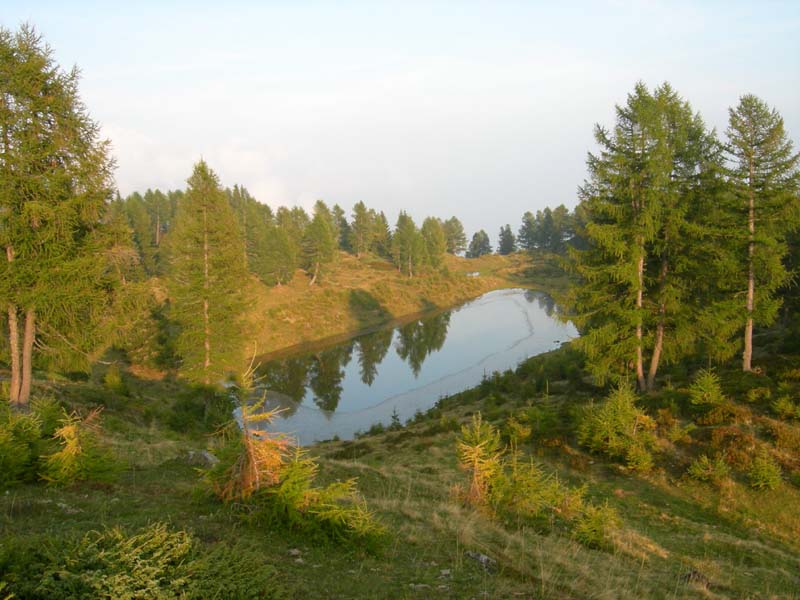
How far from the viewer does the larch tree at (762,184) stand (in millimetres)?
18922

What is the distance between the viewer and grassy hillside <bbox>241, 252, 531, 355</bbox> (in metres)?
52.2

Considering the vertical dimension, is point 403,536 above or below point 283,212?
Answer: below

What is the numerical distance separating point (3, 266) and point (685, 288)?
23.2 metres

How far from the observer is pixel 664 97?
62.0 ft

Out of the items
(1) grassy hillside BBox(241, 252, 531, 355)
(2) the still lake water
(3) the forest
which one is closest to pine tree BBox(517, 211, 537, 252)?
(1) grassy hillside BBox(241, 252, 531, 355)

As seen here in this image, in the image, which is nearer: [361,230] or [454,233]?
[361,230]

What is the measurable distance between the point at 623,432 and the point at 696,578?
7941 mm

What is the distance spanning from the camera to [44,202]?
12.9 m

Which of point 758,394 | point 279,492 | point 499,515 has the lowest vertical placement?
point 499,515

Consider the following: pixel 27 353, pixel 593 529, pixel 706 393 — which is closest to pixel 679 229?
pixel 706 393

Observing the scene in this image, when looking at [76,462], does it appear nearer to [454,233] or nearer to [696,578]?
[696,578]

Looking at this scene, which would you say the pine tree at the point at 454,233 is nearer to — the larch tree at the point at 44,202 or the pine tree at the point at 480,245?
the pine tree at the point at 480,245

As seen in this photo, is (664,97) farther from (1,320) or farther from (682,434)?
(1,320)

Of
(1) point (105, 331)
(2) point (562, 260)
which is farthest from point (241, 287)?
(2) point (562, 260)
